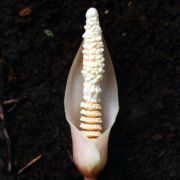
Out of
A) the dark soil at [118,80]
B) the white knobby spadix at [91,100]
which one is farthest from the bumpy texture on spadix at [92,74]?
the dark soil at [118,80]

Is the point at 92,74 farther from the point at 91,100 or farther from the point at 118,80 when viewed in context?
the point at 118,80

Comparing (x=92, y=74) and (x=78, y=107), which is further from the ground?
(x=92, y=74)

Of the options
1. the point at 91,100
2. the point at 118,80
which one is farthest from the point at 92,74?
the point at 118,80

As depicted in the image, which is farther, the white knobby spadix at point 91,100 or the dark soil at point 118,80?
the dark soil at point 118,80

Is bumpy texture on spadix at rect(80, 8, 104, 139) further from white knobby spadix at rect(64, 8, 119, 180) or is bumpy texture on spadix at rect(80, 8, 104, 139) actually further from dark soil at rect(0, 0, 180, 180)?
dark soil at rect(0, 0, 180, 180)

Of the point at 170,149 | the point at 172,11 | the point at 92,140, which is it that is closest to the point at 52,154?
the point at 92,140

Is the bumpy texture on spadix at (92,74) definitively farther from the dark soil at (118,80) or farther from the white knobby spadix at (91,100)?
the dark soil at (118,80)
